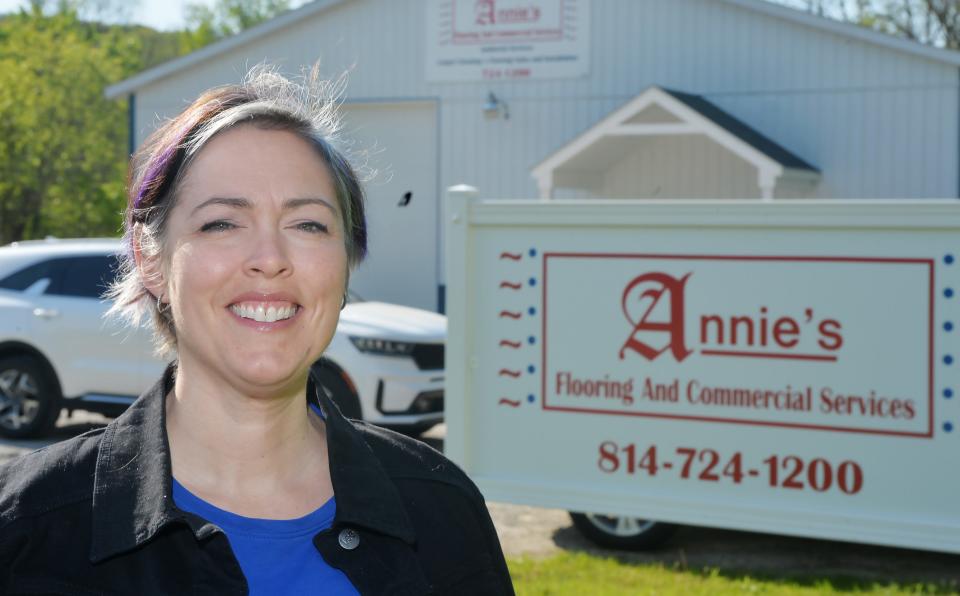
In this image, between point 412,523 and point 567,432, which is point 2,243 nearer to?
point 567,432

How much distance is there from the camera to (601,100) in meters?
18.6

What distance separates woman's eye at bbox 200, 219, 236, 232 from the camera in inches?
80.4

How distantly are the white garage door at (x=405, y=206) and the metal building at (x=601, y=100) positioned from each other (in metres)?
0.03

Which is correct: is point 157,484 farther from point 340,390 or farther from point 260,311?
point 340,390

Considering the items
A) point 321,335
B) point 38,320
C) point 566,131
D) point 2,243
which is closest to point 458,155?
point 566,131

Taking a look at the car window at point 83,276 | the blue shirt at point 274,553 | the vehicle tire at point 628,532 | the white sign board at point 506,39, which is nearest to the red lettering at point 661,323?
the vehicle tire at point 628,532

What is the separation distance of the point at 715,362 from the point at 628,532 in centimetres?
127

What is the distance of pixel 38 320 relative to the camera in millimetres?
10836

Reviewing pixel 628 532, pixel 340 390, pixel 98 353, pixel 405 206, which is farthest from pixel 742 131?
pixel 628 532

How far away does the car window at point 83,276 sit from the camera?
10859mm

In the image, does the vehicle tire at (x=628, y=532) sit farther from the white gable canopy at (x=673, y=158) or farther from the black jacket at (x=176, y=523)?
the white gable canopy at (x=673, y=158)

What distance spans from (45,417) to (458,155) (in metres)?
9.73

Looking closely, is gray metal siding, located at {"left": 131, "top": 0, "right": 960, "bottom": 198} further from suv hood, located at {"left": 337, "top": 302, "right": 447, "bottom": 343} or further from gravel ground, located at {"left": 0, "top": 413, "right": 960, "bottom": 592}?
gravel ground, located at {"left": 0, "top": 413, "right": 960, "bottom": 592}

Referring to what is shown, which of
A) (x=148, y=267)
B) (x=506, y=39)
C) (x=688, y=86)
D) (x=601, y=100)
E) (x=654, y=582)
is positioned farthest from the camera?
(x=506, y=39)
